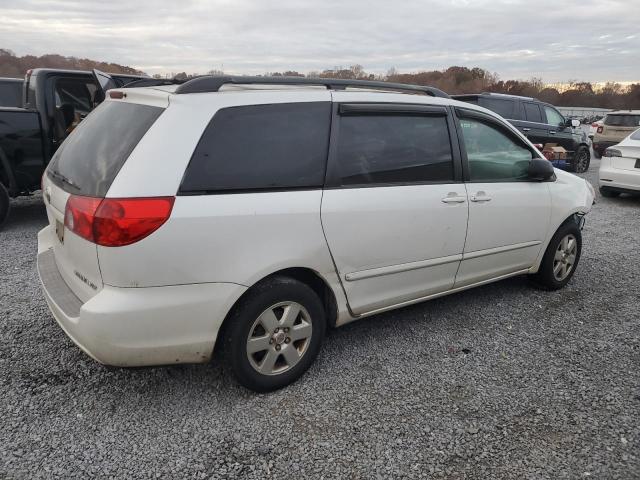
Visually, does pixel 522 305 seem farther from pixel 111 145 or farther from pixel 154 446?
pixel 111 145

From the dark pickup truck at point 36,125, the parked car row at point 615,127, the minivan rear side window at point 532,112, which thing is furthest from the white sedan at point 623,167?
the dark pickup truck at point 36,125

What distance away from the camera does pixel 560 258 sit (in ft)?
14.9

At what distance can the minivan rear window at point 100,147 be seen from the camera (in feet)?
8.07

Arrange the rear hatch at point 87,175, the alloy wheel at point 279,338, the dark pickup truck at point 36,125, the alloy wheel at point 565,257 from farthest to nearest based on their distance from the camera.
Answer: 1. the dark pickup truck at point 36,125
2. the alloy wheel at point 565,257
3. the alloy wheel at point 279,338
4. the rear hatch at point 87,175

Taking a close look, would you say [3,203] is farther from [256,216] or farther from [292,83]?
[256,216]

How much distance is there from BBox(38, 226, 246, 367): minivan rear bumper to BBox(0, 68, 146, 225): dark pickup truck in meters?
3.96

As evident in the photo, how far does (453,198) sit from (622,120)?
51.8 ft

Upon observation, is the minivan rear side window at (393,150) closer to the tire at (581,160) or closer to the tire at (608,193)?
the tire at (608,193)

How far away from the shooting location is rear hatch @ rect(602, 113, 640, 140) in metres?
15.7

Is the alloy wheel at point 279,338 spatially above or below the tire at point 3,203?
above

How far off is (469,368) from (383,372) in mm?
577

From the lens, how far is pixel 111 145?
2.60 metres

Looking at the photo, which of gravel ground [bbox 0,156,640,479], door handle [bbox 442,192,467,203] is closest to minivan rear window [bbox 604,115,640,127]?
gravel ground [bbox 0,156,640,479]

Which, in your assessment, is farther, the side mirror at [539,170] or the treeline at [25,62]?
the treeline at [25,62]
